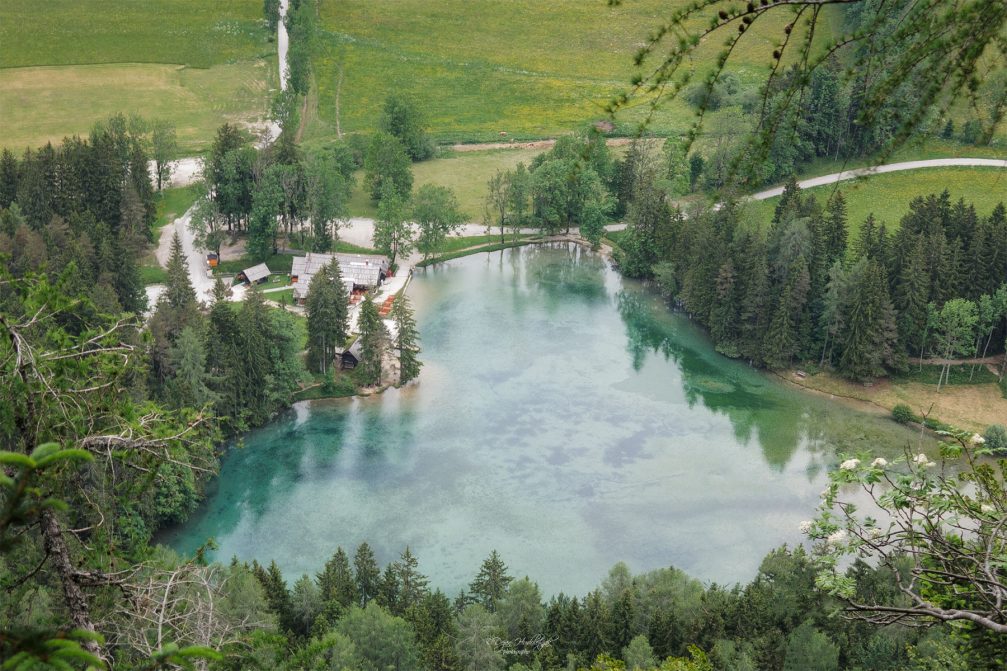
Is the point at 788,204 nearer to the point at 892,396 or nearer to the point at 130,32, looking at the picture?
the point at 892,396

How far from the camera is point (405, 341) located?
193 ft

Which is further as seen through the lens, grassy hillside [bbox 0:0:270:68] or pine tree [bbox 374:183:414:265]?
grassy hillside [bbox 0:0:270:68]

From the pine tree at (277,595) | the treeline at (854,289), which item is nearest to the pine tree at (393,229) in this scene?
the treeline at (854,289)

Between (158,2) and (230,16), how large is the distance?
29.8ft

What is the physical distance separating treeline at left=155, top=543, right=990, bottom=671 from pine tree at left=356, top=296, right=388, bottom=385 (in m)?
19.1

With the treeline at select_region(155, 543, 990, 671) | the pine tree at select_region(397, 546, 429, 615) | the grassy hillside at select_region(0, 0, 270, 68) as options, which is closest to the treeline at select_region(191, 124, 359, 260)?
the grassy hillside at select_region(0, 0, 270, 68)

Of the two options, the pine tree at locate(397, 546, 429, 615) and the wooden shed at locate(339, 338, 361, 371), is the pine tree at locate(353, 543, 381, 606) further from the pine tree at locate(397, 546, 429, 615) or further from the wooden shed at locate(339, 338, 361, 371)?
the wooden shed at locate(339, 338, 361, 371)

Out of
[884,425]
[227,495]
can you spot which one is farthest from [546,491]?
[884,425]

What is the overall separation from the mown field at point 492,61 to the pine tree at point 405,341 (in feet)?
122

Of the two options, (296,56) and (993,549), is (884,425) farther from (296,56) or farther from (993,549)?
(296,56)

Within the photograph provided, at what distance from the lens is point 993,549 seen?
15.0 metres

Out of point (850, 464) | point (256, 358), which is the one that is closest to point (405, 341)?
point (256, 358)

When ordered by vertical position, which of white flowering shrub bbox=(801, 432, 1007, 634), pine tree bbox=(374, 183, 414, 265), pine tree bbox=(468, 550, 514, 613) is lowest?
pine tree bbox=(468, 550, 514, 613)

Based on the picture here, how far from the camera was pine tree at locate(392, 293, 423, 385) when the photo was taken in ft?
193
